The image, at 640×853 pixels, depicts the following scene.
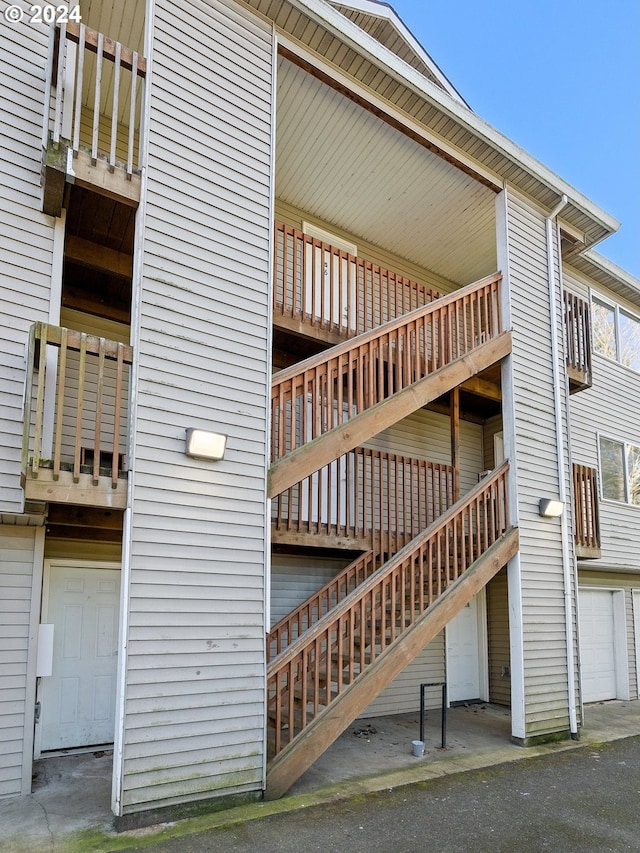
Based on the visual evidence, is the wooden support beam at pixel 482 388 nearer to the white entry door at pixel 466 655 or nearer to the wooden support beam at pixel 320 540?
the wooden support beam at pixel 320 540

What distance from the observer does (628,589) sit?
12.2 metres

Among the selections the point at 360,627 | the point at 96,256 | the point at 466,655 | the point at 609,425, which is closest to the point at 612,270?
the point at 609,425

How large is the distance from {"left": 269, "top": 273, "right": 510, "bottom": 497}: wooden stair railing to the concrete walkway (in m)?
2.60

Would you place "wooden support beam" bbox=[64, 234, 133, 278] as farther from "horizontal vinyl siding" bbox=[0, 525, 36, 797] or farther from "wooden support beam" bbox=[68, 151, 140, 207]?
"horizontal vinyl siding" bbox=[0, 525, 36, 797]

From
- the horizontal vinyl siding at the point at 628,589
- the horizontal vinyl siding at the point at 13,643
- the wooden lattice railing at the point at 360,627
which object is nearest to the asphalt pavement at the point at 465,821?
the wooden lattice railing at the point at 360,627

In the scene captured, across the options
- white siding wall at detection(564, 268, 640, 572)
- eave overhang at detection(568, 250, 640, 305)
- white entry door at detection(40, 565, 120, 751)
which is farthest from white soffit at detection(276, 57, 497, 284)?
white entry door at detection(40, 565, 120, 751)

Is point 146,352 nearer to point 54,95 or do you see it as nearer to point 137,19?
point 54,95

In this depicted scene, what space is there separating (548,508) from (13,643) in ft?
19.7

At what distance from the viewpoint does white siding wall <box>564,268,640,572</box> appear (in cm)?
1130

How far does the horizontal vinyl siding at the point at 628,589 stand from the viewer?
11555 millimetres

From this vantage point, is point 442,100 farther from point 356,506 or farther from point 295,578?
point 295,578

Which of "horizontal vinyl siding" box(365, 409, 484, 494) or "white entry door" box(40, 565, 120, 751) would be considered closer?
"white entry door" box(40, 565, 120, 751)

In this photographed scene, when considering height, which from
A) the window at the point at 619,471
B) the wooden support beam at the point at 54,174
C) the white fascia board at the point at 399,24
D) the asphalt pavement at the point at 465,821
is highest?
the white fascia board at the point at 399,24

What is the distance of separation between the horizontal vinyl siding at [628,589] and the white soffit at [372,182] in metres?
5.73
